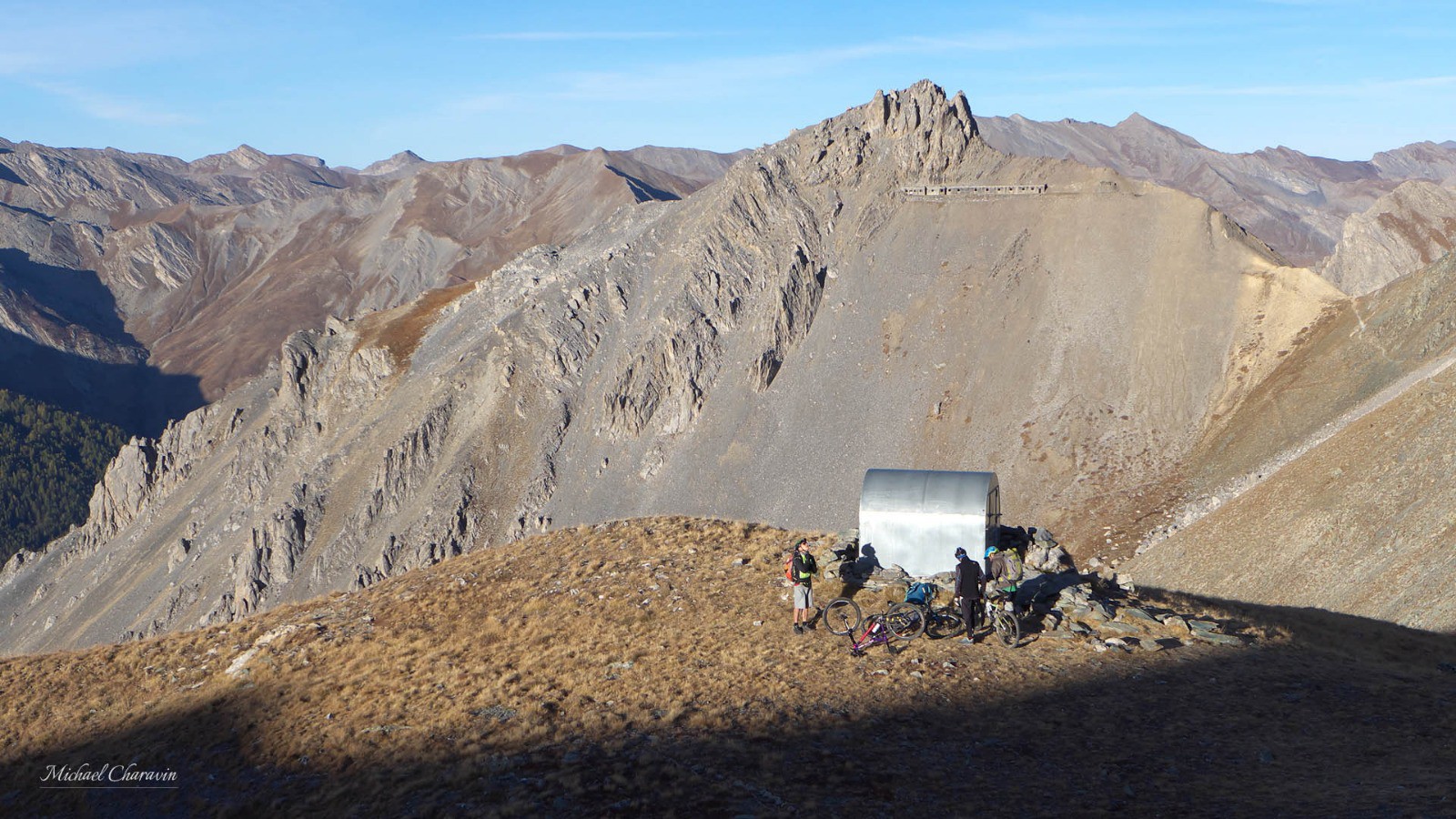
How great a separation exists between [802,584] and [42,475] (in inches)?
8286

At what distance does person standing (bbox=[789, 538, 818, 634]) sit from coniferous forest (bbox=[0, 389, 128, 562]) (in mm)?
185338

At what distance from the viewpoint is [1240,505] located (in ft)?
164

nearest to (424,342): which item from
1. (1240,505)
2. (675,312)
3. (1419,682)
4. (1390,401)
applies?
(675,312)

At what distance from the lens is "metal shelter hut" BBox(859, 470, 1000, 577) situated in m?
25.7

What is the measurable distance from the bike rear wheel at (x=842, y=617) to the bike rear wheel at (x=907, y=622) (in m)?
0.77

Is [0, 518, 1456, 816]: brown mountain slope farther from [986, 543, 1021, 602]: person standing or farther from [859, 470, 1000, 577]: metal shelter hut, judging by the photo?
[859, 470, 1000, 577]: metal shelter hut

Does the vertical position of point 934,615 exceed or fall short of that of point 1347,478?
it falls short

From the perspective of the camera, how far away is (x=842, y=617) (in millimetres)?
22516

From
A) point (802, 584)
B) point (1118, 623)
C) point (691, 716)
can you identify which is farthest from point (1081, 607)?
point (691, 716)

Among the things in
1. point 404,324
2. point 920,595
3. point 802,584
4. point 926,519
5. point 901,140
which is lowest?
point 920,595

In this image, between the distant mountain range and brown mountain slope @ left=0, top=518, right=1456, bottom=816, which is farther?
the distant mountain range

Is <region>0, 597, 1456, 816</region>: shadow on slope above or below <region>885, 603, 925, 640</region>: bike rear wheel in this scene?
below

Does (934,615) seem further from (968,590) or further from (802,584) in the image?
(802,584)

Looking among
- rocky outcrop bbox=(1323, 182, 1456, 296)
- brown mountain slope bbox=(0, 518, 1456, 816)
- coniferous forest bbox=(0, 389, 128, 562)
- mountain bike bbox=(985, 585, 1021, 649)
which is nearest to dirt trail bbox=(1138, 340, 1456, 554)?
brown mountain slope bbox=(0, 518, 1456, 816)
